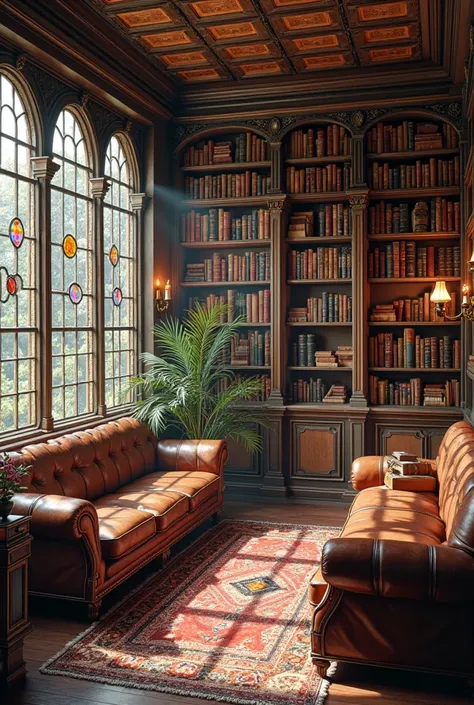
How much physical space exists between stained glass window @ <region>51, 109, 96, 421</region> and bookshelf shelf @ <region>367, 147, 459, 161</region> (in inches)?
101

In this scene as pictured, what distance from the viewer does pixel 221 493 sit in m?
5.74

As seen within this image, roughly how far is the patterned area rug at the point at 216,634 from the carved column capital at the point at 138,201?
3.08 m

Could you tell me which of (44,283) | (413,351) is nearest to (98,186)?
(44,283)

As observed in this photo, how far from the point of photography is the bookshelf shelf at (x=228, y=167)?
6.68 m

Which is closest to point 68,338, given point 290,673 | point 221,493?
point 221,493

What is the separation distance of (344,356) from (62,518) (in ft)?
11.7

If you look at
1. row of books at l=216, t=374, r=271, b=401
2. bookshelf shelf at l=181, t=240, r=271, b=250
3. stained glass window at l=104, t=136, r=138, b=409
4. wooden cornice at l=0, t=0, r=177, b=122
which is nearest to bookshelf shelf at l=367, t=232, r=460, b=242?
bookshelf shelf at l=181, t=240, r=271, b=250

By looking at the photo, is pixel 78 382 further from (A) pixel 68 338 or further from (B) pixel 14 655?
(B) pixel 14 655

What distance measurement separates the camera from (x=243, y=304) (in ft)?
22.4

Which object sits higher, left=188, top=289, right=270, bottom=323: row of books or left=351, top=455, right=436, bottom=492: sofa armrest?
left=188, top=289, right=270, bottom=323: row of books

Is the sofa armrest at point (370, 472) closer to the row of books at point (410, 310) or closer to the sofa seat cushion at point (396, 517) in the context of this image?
the sofa seat cushion at point (396, 517)

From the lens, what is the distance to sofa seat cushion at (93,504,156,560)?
12.7 feet

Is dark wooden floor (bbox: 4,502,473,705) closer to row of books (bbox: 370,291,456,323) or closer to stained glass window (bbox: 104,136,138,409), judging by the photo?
stained glass window (bbox: 104,136,138,409)

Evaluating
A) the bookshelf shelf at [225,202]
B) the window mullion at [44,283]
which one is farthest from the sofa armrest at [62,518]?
the bookshelf shelf at [225,202]
